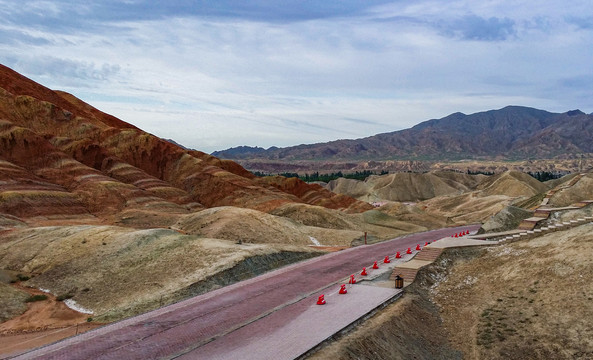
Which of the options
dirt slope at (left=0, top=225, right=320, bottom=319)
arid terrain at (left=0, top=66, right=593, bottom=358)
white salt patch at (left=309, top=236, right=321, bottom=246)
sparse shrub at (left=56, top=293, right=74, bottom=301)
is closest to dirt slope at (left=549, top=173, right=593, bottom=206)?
arid terrain at (left=0, top=66, right=593, bottom=358)

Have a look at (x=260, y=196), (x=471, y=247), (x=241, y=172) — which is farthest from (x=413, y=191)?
(x=471, y=247)

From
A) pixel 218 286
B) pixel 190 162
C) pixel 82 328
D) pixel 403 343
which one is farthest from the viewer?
pixel 190 162

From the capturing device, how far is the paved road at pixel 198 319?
1560 centimetres

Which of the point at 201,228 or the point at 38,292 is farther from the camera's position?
the point at 201,228

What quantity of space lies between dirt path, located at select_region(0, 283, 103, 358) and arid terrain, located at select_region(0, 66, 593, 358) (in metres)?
0.10

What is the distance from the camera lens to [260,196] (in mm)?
77312

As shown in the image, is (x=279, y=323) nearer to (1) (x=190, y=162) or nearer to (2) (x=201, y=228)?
(2) (x=201, y=228)

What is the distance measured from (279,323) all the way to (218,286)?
860 cm

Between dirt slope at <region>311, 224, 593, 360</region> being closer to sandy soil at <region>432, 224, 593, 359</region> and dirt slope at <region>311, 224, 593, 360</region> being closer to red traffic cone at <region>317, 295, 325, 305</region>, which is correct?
sandy soil at <region>432, 224, 593, 359</region>

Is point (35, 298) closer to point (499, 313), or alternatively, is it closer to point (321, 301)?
point (321, 301)

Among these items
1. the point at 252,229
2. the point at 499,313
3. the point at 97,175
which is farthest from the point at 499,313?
the point at 97,175

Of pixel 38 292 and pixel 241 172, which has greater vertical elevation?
pixel 241 172

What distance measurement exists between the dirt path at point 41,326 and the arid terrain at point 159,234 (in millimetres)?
105

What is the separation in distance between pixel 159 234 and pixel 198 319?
17942mm
